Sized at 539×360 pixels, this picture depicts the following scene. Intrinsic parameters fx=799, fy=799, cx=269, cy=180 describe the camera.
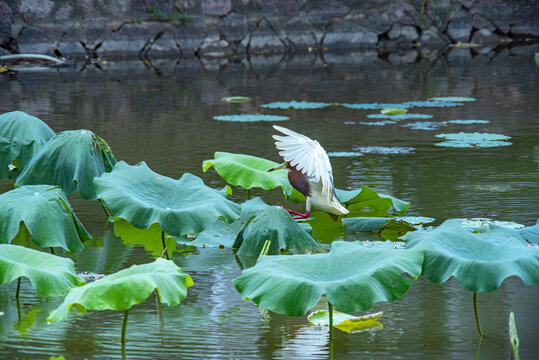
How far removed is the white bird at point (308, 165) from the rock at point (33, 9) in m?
6.45

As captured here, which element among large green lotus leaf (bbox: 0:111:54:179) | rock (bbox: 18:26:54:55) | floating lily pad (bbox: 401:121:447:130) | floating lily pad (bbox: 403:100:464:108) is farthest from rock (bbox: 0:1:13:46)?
large green lotus leaf (bbox: 0:111:54:179)

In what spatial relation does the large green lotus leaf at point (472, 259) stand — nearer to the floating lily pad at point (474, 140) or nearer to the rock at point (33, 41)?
the floating lily pad at point (474, 140)

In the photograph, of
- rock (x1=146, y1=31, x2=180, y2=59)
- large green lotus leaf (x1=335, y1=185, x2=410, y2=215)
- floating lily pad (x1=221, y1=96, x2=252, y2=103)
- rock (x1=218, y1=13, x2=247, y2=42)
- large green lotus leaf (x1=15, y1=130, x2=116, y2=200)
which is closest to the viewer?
large green lotus leaf (x1=15, y1=130, x2=116, y2=200)

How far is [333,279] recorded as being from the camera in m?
1.42

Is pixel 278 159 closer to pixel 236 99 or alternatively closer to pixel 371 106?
pixel 371 106

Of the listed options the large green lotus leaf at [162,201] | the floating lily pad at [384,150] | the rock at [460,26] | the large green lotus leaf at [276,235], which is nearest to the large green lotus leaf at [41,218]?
the large green lotus leaf at [162,201]

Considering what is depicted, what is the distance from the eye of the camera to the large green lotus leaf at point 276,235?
188 centimetres

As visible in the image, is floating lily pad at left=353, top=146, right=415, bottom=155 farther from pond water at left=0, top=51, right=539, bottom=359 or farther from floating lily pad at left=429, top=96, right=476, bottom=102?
floating lily pad at left=429, top=96, right=476, bottom=102

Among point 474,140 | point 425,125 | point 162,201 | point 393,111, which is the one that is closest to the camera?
point 162,201

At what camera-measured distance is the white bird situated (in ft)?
6.68

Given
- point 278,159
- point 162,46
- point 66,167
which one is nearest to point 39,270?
A: point 66,167

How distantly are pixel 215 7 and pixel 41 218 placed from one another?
6.97m

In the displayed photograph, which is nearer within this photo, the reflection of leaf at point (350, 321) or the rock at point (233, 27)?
the reflection of leaf at point (350, 321)

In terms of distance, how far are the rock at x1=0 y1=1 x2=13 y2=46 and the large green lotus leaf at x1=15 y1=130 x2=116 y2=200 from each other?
241 inches
